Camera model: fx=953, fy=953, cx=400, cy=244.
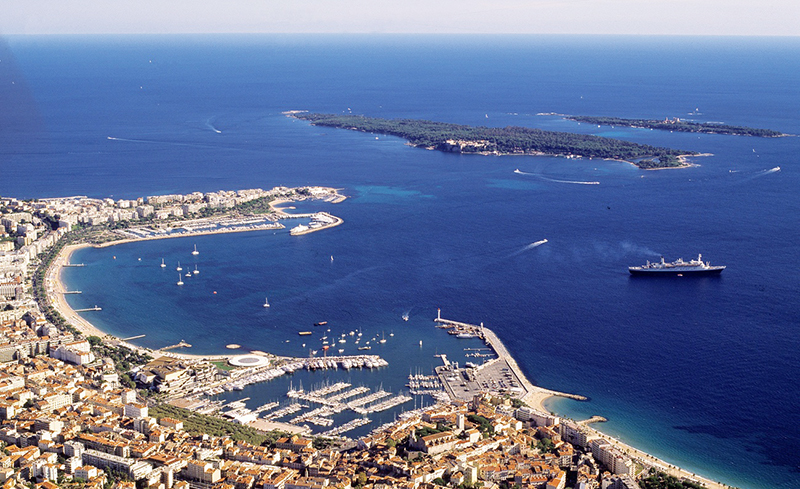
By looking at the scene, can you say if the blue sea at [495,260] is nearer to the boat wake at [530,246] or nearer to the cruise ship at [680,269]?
the boat wake at [530,246]

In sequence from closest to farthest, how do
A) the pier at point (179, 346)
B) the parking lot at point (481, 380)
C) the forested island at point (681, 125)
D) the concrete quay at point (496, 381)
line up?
the concrete quay at point (496, 381) → the parking lot at point (481, 380) → the pier at point (179, 346) → the forested island at point (681, 125)

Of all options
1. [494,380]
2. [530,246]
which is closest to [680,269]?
[530,246]

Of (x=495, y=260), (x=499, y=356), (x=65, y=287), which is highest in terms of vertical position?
(x=495, y=260)

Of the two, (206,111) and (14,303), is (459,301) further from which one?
(206,111)

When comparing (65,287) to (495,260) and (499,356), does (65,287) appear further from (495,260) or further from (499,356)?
(499,356)

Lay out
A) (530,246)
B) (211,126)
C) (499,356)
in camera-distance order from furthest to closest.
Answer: (211,126)
(530,246)
(499,356)

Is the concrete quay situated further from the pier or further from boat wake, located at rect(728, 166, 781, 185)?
boat wake, located at rect(728, 166, 781, 185)

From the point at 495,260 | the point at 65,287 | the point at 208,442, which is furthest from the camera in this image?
the point at 495,260

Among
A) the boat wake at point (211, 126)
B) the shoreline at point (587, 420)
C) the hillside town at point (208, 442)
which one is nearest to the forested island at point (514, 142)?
the boat wake at point (211, 126)
